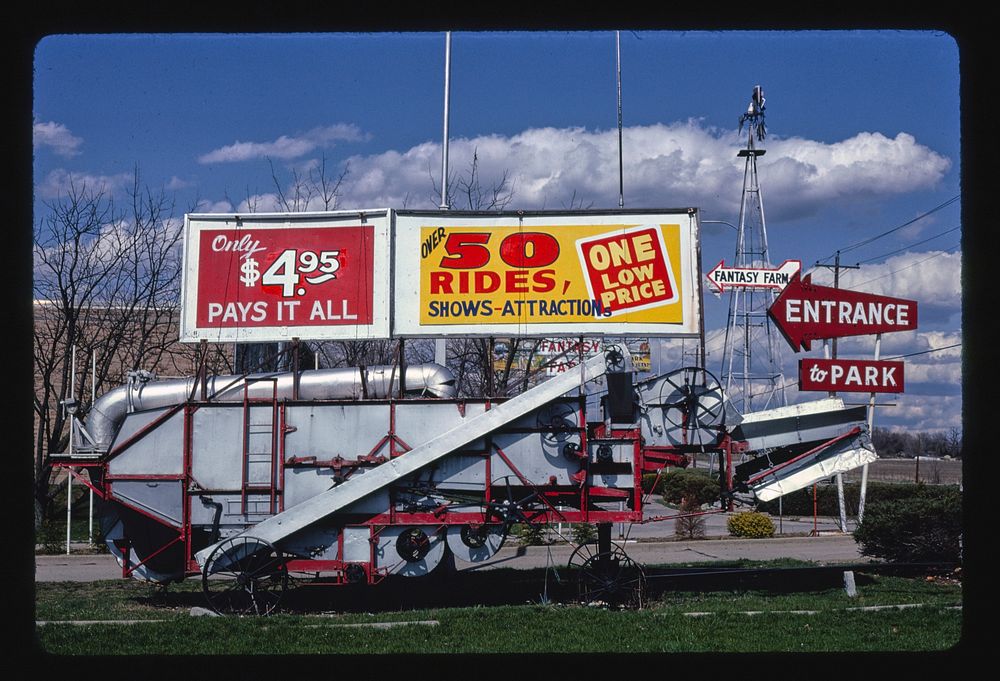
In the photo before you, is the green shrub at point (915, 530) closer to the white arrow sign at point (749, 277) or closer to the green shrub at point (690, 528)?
the green shrub at point (690, 528)

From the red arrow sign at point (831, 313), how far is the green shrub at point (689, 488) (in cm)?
1927

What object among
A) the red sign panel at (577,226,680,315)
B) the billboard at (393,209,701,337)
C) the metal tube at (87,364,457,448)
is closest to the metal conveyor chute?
the metal tube at (87,364,457,448)

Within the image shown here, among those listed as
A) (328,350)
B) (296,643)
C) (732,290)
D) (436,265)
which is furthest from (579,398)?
(732,290)

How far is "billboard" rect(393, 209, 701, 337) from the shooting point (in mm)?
14219

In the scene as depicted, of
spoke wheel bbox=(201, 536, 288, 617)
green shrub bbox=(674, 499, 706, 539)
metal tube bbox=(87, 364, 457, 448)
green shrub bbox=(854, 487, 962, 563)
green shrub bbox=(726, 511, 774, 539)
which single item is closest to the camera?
spoke wheel bbox=(201, 536, 288, 617)

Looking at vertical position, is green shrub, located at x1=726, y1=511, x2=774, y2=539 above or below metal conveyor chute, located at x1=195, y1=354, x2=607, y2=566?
below

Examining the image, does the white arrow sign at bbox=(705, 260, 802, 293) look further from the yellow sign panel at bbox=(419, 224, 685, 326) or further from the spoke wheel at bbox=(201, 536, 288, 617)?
the spoke wheel at bbox=(201, 536, 288, 617)

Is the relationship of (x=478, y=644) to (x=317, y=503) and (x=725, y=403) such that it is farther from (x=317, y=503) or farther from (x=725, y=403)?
(x=725, y=403)

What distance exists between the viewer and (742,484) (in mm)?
14680

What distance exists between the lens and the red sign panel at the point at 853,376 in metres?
15.7

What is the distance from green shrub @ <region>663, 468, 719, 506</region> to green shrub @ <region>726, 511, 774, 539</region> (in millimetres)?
6673

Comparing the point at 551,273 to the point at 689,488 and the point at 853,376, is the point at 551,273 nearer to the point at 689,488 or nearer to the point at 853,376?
the point at 853,376

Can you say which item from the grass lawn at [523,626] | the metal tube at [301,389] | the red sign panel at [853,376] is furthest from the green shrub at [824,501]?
the metal tube at [301,389]

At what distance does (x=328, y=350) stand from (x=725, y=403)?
14.7 metres
